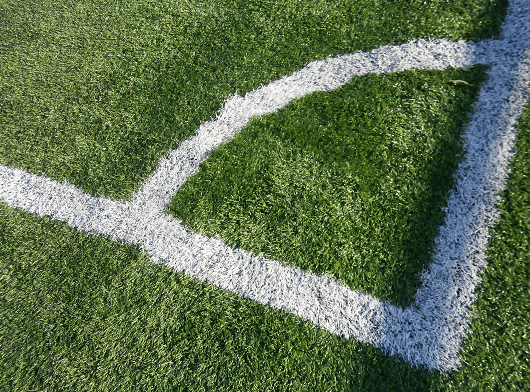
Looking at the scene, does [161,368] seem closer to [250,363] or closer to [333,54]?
[250,363]

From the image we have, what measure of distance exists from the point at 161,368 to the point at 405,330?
55.6 inches

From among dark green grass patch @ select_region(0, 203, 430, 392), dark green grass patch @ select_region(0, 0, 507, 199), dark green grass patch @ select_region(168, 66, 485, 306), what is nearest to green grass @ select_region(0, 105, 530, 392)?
dark green grass patch @ select_region(0, 203, 430, 392)

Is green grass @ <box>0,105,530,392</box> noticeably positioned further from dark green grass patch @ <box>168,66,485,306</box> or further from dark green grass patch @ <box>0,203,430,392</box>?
dark green grass patch @ <box>168,66,485,306</box>

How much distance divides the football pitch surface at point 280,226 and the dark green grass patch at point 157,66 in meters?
0.02

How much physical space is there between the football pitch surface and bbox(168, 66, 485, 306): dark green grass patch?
0.01 metres

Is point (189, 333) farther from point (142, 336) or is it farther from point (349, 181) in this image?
point (349, 181)

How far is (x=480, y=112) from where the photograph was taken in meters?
1.98

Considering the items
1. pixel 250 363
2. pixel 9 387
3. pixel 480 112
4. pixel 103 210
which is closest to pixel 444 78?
pixel 480 112

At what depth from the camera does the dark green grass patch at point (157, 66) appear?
222 cm

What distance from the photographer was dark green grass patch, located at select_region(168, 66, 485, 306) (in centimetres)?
180

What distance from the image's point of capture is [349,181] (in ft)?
6.40

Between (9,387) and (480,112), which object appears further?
(480,112)

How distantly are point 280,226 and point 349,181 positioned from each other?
1.78 ft

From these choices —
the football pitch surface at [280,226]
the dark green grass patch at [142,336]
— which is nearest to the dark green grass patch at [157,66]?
the football pitch surface at [280,226]
